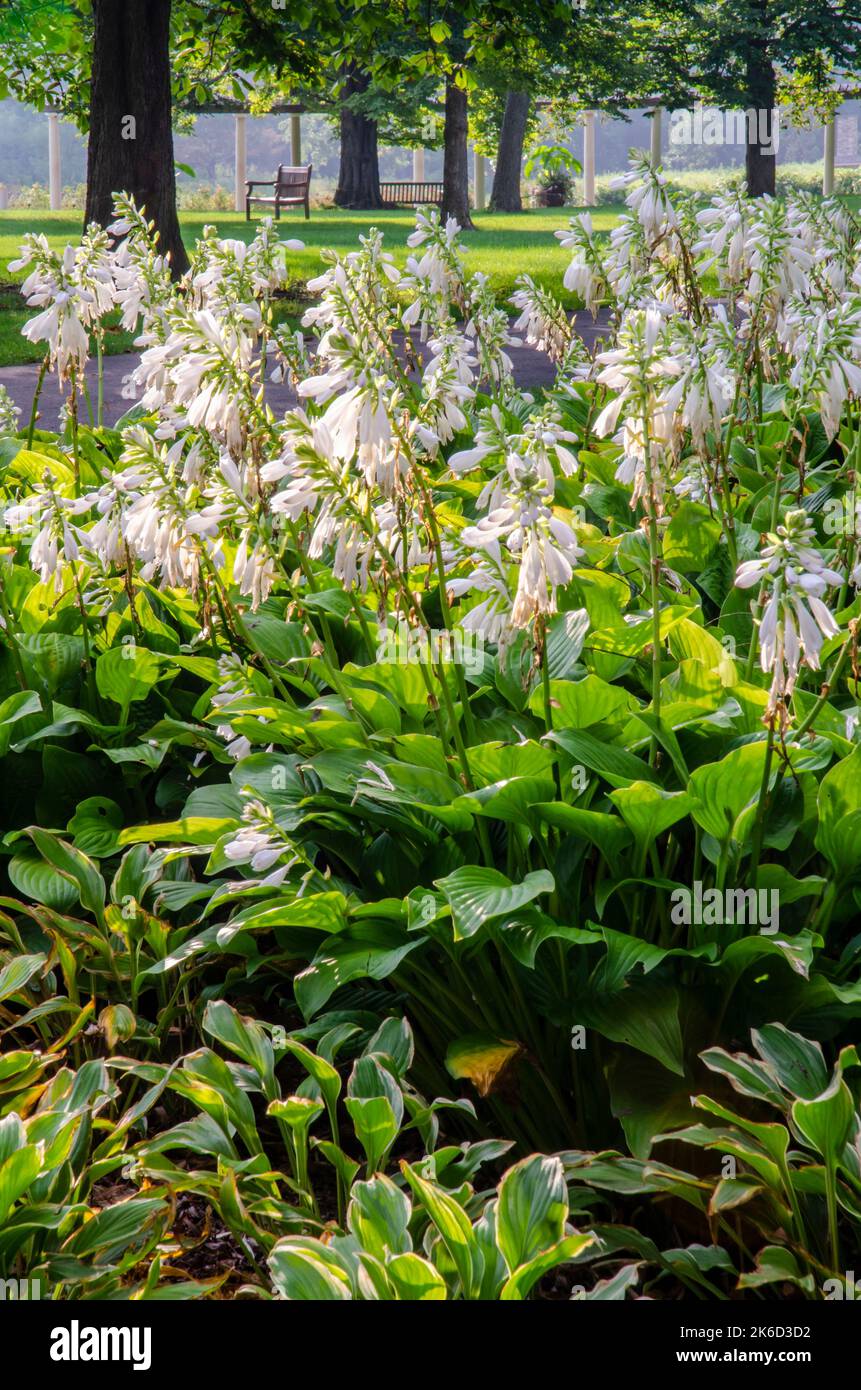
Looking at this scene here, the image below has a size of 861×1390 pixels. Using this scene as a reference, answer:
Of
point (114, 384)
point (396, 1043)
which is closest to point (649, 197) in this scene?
point (396, 1043)

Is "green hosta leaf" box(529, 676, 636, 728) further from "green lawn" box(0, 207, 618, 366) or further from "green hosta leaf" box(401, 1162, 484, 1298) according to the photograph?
"green lawn" box(0, 207, 618, 366)

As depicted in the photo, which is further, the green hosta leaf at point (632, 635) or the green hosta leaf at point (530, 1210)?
the green hosta leaf at point (632, 635)

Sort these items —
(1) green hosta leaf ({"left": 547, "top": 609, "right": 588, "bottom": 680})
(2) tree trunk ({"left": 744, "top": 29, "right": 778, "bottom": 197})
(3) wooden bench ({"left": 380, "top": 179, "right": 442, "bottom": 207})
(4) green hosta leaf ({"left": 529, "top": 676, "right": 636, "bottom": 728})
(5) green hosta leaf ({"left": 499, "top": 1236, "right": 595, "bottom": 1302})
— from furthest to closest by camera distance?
(3) wooden bench ({"left": 380, "top": 179, "right": 442, "bottom": 207})
(2) tree trunk ({"left": 744, "top": 29, "right": 778, "bottom": 197})
(1) green hosta leaf ({"left": 547, "top": 609, "right": 588, "bottom": 680})
(4) green hosta leaf ({"left": 529, "top": 676, "right": 636, "bottom": 728})
(5) green hosta leaf ({"left": 499, "top": 1236, "right": 595, "bottom": 1302})

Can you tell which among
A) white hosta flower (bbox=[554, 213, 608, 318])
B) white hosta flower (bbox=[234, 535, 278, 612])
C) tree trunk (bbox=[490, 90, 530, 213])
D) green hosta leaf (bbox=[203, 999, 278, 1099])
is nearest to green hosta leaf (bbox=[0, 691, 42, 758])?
white hosta flower (bbox=[234, 535, 278, 612])

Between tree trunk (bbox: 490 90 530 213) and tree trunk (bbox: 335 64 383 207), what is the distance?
10.6 ft

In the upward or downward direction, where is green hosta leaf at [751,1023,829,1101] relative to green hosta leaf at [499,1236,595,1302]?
upward

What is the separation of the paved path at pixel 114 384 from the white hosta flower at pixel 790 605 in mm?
6148

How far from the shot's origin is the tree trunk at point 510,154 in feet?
107

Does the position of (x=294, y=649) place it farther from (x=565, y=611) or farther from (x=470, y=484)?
(x=470, y=484)

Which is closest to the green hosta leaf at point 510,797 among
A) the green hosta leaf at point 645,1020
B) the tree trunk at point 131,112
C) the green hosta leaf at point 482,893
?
the green hosta leaf at point 482,893

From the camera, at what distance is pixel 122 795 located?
12.1 feet

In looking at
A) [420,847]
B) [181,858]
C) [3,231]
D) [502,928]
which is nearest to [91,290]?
[181,858]

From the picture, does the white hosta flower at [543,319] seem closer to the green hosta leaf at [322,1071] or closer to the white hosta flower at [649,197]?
the white hosta flower at [649,197]

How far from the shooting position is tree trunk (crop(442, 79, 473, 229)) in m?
24.0
